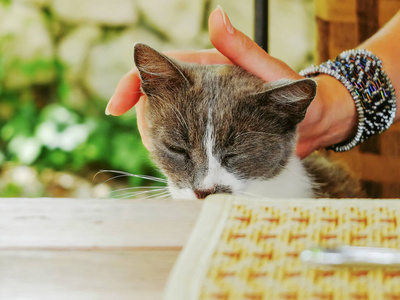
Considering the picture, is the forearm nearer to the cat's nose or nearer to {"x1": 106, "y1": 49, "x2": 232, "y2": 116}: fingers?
{"x1": 106, "y1": 49, "x2": 232, "y2": 116}: fingers

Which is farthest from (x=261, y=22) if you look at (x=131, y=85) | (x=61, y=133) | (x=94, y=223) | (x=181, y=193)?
(x=61, y=133)

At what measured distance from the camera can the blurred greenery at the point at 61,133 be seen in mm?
2465

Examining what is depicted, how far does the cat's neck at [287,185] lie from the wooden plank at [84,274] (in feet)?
1.77

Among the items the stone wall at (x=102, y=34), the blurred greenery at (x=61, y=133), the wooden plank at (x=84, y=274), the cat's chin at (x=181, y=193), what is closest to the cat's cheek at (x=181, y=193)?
the cat's chin at (x=181, y=193)

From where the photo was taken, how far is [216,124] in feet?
3.10

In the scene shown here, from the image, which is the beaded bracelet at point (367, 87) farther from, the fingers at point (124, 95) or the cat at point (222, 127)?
the fingers at point (124, 95)

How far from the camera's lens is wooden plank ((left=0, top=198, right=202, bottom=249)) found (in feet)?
1.65

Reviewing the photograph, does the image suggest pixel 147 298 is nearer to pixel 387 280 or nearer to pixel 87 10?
pixel 387 280

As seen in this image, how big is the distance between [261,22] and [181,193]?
48 cm

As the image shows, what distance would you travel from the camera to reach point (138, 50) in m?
0.92

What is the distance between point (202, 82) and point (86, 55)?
69.3 inches

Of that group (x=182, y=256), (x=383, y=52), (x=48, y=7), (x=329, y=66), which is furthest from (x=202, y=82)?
(x=48, y=7)

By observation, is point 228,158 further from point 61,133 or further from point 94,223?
point 61,133

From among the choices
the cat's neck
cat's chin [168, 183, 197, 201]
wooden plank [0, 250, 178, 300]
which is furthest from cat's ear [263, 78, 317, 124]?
wooden plank [0, 250, 178, 300]
